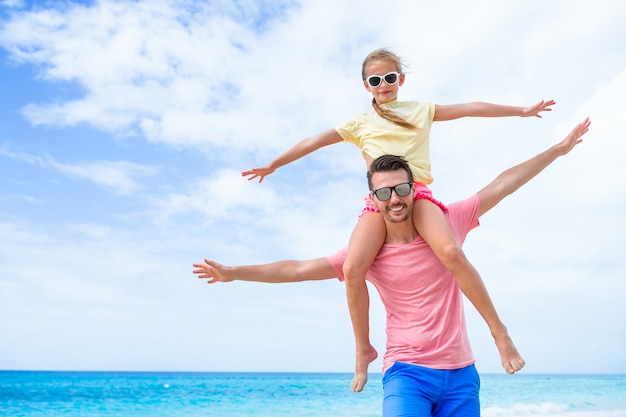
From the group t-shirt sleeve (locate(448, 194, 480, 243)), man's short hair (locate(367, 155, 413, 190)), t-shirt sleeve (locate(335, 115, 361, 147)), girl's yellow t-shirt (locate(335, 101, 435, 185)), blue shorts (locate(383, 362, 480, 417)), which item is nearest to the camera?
blue shorts (locate(383, 362, 480, 417))

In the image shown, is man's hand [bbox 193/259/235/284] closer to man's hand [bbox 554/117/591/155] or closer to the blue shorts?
the blue shorts

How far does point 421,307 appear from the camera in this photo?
13.3 feet

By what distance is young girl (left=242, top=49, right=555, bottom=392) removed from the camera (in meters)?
3.97

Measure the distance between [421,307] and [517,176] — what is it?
1.07 metres

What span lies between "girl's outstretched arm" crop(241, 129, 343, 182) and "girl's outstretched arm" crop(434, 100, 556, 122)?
0.76 m

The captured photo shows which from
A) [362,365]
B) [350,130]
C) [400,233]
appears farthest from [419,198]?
[362,365]

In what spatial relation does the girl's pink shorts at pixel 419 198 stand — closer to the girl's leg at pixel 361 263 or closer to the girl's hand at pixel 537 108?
the girl's leg at pixel 361 263

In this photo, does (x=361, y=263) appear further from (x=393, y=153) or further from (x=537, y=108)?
(x=537, y=108)

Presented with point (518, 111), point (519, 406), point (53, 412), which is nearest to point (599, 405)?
point (519, 406)

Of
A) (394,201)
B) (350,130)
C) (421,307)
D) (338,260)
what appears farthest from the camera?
A: (350,130)

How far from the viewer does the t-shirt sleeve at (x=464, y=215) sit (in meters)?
4.23

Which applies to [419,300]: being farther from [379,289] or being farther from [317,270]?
[317,270]

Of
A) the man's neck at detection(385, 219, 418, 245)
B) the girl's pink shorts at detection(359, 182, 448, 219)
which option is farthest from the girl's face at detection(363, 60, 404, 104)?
the man's neck at detection(385, 219, 418, 245)

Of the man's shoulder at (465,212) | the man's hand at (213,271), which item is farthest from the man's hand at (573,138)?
the man's hand at (213,271)
